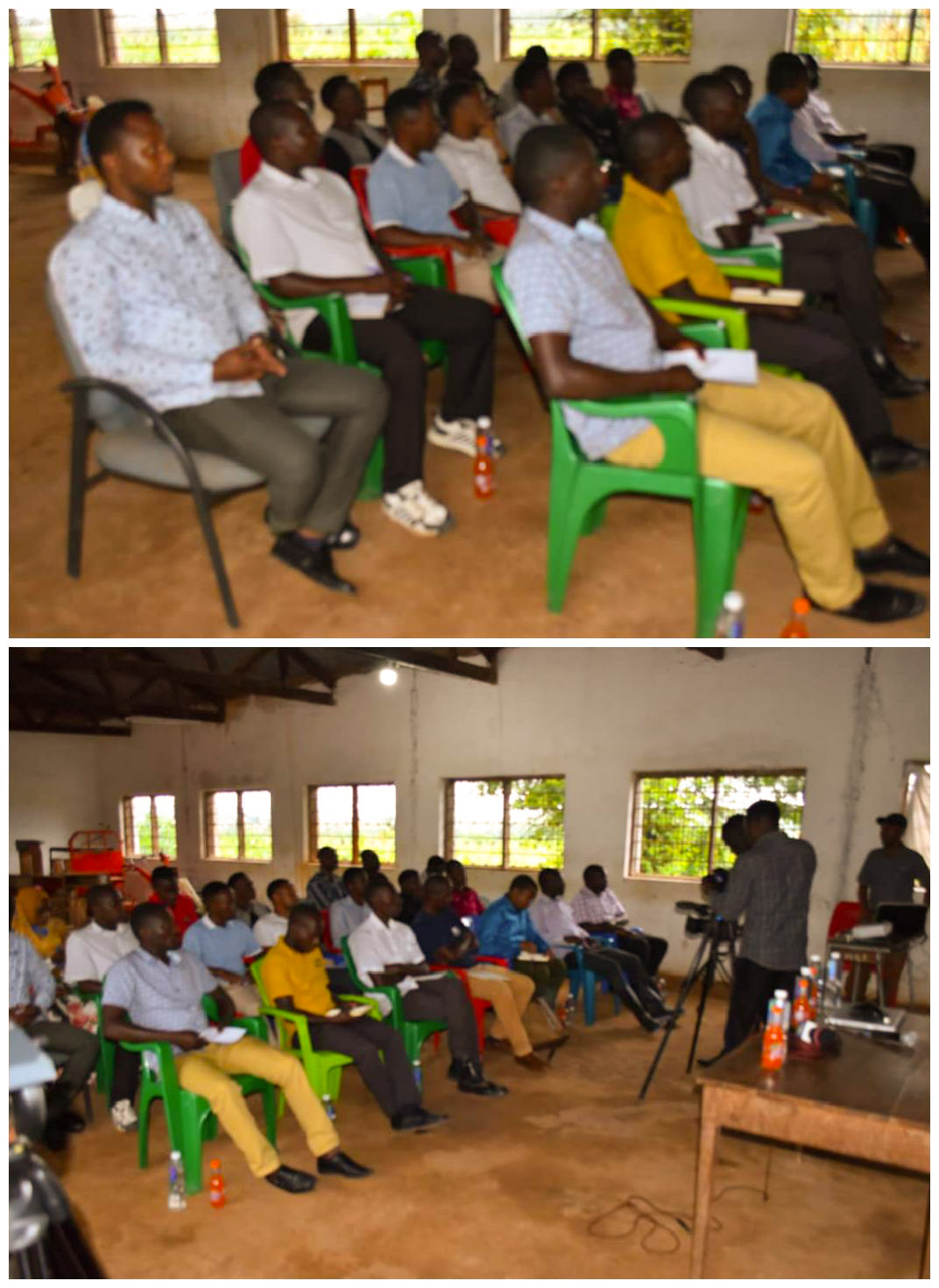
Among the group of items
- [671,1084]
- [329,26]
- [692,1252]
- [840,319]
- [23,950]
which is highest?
→ [329,26]

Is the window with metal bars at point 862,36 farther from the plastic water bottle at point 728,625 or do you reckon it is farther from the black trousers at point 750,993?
the black trousers at point 750,993

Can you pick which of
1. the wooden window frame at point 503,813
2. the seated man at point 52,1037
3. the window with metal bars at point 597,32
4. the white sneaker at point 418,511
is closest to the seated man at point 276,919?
the seated man at point 52,1037

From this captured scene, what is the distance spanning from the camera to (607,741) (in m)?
8.23

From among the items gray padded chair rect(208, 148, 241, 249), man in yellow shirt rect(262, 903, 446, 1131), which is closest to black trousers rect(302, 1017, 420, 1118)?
man in yellow shirt rect(262, 903, 446, 1131)

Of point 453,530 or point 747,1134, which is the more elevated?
point 453,530

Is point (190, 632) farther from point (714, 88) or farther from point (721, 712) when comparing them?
point (721, 712)

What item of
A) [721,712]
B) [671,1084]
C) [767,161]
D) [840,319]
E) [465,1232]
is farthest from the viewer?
[721,712]

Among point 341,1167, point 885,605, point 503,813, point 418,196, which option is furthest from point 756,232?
point 503,813

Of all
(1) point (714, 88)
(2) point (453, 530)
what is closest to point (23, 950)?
(2) point (453, 530)

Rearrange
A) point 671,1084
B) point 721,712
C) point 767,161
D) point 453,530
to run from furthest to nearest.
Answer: point 721,712 < point 767,161 < point 671,1084 < point 453,530

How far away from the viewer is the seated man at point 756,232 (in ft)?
13.8

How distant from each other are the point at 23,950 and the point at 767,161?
4.80 m

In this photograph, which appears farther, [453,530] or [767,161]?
[767,161]

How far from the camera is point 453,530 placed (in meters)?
3.75
